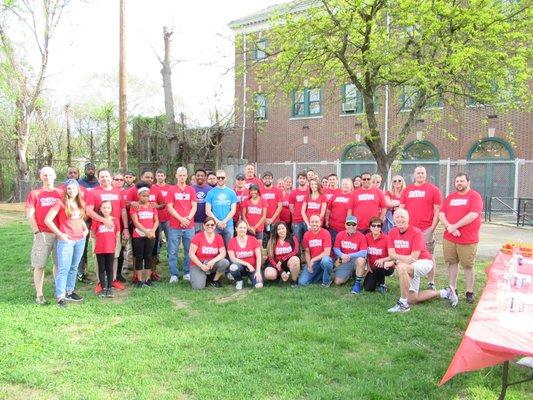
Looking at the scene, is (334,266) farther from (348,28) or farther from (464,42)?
(464,42)

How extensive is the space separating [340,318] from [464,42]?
20.7 ft

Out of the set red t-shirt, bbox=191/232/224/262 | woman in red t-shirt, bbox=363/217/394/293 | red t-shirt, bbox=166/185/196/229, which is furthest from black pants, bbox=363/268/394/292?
red t-shirt, bbox=166/185/196/229

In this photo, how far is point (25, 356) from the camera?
14.4 feet

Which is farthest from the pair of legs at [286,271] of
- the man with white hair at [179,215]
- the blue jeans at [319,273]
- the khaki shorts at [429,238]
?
the khaki shorts at [429,238]

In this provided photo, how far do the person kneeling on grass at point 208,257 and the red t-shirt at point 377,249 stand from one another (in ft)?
7.18

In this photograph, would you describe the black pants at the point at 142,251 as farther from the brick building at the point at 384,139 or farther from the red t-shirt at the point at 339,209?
the brick building at the point at 384,139

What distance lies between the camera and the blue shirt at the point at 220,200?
7.60m

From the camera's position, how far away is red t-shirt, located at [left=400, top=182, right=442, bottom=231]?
22.1ft

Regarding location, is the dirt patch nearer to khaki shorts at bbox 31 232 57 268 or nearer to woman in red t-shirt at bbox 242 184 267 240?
woman in red t-shirt at bbox 242 184 267 240

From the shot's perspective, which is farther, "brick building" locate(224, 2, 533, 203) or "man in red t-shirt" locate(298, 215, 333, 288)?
"brick building" locate(224, 2, 533, 203)

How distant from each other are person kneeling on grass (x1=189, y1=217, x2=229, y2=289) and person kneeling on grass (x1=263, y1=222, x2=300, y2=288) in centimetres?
72

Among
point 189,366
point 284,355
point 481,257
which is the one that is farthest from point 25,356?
point 481,257

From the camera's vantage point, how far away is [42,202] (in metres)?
6.02

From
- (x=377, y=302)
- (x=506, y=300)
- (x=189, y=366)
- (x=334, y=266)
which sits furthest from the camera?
(x=334, y=266)
